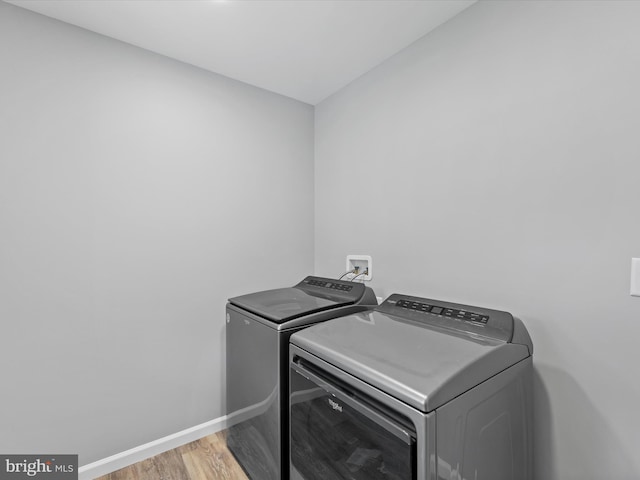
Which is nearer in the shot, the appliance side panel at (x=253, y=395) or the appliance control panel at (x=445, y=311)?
the appliance control panel at (x=445, y=311)

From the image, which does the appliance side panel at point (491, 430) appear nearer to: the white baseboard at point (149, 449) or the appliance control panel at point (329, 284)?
the appliance control panel at point (329, 284)

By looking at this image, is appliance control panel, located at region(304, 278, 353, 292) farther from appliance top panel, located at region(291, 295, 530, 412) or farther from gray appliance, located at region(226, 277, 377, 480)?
appliance top panel, located at region(291, 295, 530, 412)

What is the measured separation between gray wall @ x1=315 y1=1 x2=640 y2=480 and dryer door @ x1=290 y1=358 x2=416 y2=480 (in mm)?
707

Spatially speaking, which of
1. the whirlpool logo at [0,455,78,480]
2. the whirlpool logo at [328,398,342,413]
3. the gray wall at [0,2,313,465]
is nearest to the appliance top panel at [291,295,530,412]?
the whirlpool logo at [328,398,342,413]

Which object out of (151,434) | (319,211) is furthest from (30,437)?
(319,211)

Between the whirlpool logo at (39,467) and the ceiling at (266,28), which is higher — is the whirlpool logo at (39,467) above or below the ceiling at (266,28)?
below

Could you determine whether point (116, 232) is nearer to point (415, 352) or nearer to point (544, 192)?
point (415, 352)

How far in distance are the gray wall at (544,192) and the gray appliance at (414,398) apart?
0.13 metres

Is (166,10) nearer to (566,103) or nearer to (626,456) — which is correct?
(566,103)

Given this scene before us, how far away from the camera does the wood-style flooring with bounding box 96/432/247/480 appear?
4.99 ft

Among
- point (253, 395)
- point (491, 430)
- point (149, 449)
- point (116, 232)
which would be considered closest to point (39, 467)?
point (149, 449)

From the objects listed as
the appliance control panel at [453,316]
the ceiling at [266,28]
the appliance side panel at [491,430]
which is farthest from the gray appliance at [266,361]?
the ceiling at [266,28]

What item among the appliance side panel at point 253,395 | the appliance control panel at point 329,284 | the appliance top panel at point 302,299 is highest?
the appliance control panel at point 329,284

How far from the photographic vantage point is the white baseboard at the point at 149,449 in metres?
1.49
